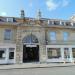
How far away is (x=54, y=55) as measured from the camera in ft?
88.1

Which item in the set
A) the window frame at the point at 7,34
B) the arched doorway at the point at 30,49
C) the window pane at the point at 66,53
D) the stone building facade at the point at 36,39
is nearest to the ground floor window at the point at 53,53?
the stone building facade at the point at 36,39

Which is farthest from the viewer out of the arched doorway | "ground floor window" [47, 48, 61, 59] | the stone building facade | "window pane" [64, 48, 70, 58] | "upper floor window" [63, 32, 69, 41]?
"upper floor window" [63, 32, 69, 41]

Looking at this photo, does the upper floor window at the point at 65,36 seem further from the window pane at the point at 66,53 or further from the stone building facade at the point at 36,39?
the window pane at the point at 66,53

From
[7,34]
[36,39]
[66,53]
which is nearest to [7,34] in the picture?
[7,34]

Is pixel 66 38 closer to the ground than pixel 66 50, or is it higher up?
higher up

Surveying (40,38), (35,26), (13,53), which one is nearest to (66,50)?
(40,38)

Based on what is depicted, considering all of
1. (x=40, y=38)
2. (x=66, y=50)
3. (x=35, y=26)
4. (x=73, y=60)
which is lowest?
(x=73, y=60)

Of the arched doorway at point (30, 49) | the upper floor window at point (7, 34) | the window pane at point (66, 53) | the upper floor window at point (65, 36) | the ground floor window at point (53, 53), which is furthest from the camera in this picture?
the upper floor window at point (65, 36)

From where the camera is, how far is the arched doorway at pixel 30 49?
25.8 metres

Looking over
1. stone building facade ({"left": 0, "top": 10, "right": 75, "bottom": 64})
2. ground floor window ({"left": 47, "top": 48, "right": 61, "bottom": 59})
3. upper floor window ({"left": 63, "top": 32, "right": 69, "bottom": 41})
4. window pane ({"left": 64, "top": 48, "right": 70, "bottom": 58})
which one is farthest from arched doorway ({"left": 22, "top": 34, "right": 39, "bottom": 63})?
upper floor window ({"left": 63, "top": 32, "right": 69, "bottom": 41})

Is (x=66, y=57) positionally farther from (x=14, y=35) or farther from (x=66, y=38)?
(x=14, y=35)

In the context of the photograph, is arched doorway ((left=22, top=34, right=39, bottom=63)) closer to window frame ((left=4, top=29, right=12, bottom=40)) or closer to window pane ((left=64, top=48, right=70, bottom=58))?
window frame ((left=4, top=29, right=12, bottom=40))

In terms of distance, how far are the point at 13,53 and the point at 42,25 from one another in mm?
7068

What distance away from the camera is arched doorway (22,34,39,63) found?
1017 inches
